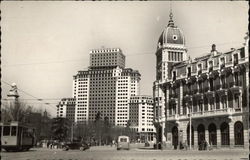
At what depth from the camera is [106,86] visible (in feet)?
527

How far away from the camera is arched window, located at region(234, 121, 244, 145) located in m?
50.5

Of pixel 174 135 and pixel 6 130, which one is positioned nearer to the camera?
pixel 6 130

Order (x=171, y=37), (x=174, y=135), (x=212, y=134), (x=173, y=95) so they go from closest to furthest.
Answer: (x=212, y=134), (x=174, y=135), (x=173, y=95), (x=171, y=37)

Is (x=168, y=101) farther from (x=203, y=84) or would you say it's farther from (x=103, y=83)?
(x=103, y=83)

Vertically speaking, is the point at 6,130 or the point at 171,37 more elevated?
the point at 171,37

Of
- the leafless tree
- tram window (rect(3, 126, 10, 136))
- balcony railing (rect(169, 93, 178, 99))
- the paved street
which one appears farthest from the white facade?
the paved street

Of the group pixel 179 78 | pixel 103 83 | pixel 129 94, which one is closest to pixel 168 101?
pixel 179 78

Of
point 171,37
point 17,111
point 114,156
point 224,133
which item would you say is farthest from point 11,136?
point 171,37

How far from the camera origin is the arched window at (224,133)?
53.3 m

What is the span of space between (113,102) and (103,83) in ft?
82.5

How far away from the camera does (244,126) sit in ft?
164

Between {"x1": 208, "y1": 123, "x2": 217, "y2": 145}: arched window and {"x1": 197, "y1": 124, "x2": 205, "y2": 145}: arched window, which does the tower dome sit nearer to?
{"x1": 197, "y1": 124, "x2": 205, "y2": 145}: arched window

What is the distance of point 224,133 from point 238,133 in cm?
295

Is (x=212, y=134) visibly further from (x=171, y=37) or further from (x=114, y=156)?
(x=114, y=156)
